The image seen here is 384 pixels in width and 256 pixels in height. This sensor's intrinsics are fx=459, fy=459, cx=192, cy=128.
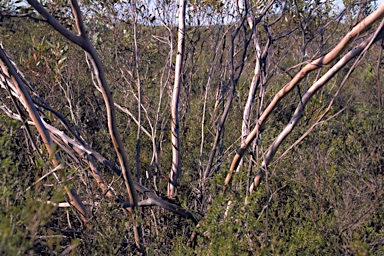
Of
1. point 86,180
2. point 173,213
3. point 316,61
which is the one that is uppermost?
point 316,61

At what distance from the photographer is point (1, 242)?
153 cm

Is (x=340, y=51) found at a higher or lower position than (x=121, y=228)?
higher

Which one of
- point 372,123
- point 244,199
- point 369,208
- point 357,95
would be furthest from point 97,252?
point 357,95

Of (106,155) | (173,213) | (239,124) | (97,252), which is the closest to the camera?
(97,252)

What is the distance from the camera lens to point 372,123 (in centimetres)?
436

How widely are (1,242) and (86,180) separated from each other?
156 centimetres

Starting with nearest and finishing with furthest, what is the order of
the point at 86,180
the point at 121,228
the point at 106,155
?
the point at 121,228 → the point at 86,180 → the point at 106,155

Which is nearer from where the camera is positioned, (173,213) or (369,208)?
(369,208)

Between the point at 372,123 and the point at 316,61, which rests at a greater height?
the point at 316,61

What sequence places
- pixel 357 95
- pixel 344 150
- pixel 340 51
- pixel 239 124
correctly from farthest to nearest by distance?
pixel 357 95
pixel 239 124
pixel 344 150
pixel 340 51

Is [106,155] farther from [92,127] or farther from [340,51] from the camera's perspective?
[340,51]

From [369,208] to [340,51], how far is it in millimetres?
1384

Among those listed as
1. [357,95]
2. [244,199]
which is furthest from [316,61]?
[357,95]

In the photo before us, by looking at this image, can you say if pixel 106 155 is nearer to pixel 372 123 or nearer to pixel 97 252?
pixel 97 252
